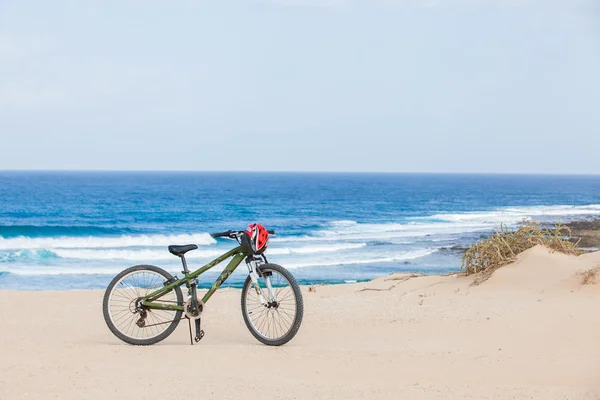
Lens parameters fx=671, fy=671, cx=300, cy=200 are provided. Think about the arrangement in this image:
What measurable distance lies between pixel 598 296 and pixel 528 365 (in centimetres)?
363

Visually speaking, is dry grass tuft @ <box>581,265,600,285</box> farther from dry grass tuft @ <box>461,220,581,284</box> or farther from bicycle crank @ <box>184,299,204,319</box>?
bicycle crank @ <box>184,299,204,319</box>

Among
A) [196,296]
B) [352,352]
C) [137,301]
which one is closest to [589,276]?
[352,352]

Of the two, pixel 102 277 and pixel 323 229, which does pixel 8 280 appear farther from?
pixel 323 229

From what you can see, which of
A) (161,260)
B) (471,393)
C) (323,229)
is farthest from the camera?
(323,229)

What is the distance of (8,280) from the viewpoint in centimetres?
2452

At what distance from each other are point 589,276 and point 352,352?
4.71 m

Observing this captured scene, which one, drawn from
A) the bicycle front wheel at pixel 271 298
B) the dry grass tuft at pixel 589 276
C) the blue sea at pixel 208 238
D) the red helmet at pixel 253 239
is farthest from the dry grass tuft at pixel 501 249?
the blue sea at pixel 208 238

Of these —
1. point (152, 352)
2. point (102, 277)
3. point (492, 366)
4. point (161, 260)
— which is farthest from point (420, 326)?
point (161, 260)

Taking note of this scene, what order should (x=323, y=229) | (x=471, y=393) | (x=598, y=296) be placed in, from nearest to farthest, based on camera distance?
(x=471, y=393)
(x=598, y=296)
(x=323, y=229)

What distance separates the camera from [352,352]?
6.16 meters

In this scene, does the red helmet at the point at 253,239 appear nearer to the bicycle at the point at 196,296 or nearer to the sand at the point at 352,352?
the bicycle at the point at 196,296

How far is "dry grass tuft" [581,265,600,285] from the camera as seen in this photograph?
922 cm

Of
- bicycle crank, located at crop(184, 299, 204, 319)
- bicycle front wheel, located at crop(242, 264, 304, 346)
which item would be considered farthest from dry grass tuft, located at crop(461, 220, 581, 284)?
bicycle crank, located at crop(184, 299, 204, 319)

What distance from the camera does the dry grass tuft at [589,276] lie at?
9219 mm
